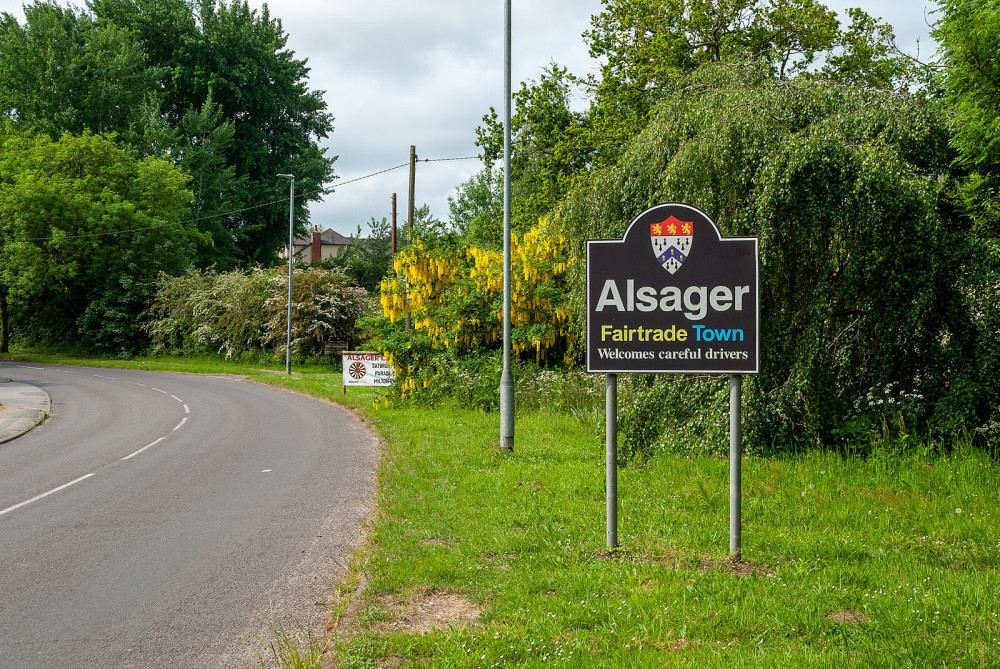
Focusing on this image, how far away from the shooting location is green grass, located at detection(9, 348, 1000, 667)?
168 inches

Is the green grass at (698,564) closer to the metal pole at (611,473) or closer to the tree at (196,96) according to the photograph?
the metal pole at (611,473)

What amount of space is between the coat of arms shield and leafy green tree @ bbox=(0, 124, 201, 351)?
41500 millimetres

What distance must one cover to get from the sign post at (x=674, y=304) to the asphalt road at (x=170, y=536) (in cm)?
292

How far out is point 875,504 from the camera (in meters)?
7.09

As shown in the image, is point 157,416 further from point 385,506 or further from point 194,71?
point 194,71

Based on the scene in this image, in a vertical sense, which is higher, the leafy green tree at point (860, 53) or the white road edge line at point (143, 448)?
the leafy green tree at point (860, 53)

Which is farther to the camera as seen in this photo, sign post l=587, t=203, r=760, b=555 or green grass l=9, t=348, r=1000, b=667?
sign post l=587, t=203, r=760, b=555

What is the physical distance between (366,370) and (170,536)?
1361 centimetres

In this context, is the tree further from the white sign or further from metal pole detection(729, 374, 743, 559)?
metal pole detection(729, 374, 743, 559)

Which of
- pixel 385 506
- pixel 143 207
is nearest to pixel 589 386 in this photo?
pixel 385 506

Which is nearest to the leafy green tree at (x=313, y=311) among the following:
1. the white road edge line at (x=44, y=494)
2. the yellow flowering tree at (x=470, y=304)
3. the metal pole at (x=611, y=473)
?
the yellow flowering tree at (x=470, y=304)

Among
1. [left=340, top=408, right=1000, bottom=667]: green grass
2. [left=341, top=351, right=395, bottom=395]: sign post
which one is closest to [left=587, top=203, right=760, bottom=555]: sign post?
[left=340, top=408, right=1000, bottom=667]: green grass

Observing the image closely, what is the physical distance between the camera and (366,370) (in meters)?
21.0

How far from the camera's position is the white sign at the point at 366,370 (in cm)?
A: 2050
